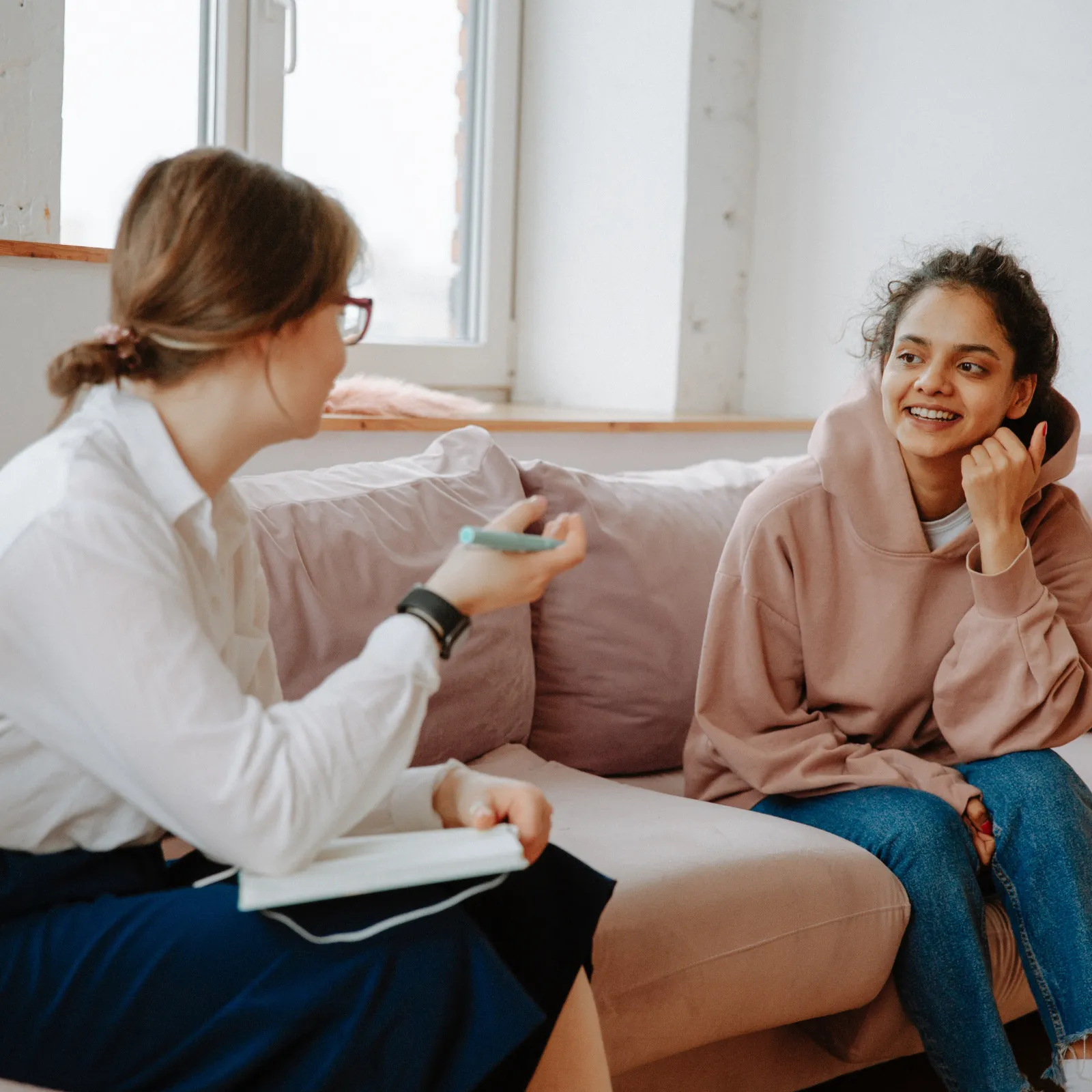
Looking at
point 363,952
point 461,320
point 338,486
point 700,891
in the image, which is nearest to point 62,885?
point 363,952

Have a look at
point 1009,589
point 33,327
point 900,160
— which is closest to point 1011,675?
point 1009,589

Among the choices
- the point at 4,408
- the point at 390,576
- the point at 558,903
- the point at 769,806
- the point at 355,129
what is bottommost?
the point at 769,806

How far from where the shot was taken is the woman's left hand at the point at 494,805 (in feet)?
3.19

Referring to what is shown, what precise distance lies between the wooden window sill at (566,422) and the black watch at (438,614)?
4.28ft

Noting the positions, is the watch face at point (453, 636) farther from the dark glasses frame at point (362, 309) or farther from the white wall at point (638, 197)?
the white wall at point (638, 197)

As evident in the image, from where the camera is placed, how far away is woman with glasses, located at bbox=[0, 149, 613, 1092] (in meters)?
0.83

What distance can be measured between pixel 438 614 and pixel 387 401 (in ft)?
4.90

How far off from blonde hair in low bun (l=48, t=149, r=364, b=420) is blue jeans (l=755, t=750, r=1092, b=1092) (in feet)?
3.02

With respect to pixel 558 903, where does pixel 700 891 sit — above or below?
below

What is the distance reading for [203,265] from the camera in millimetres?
898

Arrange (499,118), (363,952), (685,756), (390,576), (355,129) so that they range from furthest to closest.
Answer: (499,118) < (355,129) < (685,756) < (390,576) < (363,952)

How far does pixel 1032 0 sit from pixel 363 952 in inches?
96.0

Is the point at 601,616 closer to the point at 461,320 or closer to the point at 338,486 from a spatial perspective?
the point at 338,486

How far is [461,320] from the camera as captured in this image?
10.5 ft
